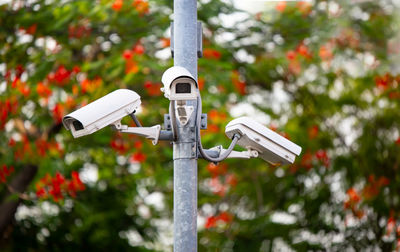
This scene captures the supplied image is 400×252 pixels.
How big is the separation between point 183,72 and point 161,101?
17.4 feet

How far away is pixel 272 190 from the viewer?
11.5m

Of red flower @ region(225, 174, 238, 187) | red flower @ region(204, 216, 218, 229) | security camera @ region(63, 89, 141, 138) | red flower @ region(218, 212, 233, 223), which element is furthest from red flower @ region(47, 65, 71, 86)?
security camera @ region(63, 89, 141, 138)

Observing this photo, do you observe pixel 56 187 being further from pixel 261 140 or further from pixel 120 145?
pixel 261 140

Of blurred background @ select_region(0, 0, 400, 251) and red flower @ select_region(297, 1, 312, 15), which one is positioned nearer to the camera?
blurred background @ select_region(0, 0, 400, 251)

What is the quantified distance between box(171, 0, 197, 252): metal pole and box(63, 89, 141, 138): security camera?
37cm

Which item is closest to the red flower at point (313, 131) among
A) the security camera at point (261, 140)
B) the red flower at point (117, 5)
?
the red flower at point (117, 5)

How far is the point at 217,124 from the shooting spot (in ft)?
29.0

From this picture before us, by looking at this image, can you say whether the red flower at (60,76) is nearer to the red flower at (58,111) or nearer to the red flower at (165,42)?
the red flower at (58,111)

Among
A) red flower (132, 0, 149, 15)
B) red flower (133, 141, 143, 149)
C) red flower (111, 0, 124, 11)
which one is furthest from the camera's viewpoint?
red flower (133, 141, 143, 149)

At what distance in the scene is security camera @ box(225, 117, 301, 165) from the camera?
4.34 meters

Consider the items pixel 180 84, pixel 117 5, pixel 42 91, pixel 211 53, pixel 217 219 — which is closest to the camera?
pixel 180 84

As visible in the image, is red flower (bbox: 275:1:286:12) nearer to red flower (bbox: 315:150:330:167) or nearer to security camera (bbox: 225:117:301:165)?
red flower (bbox: 315:150:330:167)

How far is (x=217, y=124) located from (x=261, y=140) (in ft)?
14.8

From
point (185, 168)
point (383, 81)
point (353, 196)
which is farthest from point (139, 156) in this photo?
point (185, 168)
